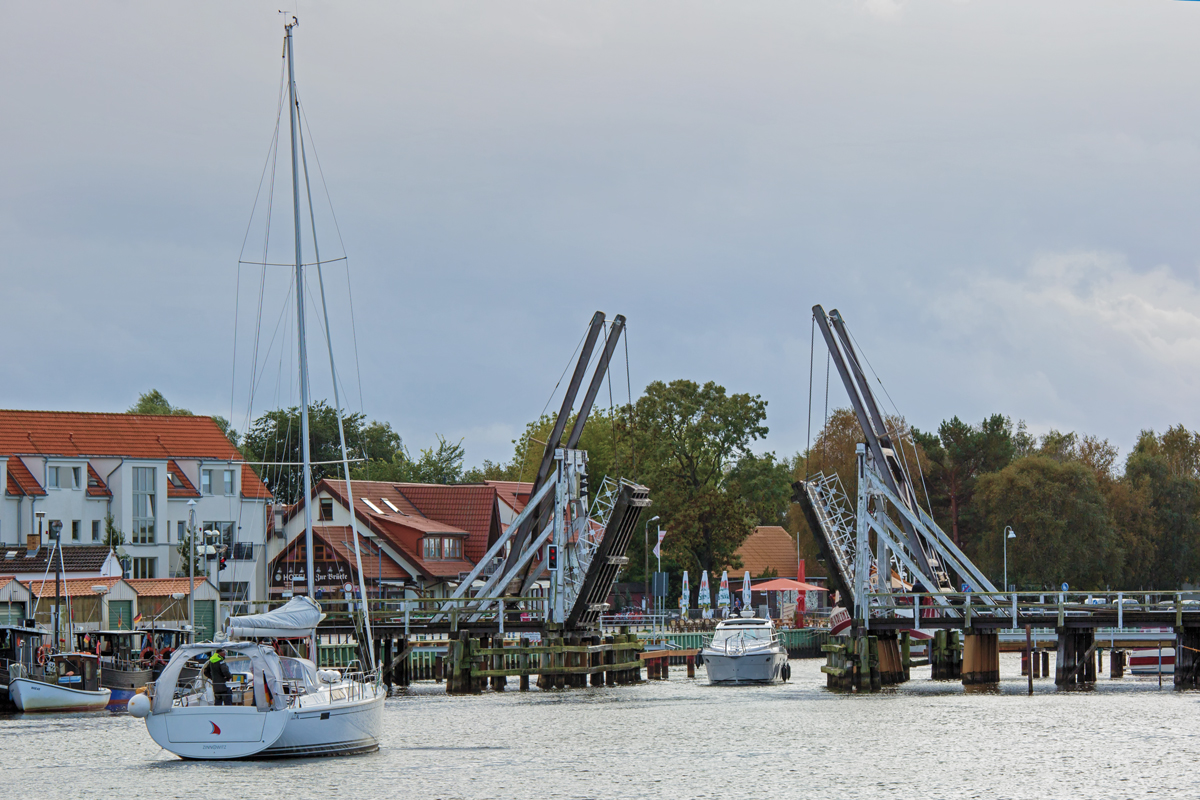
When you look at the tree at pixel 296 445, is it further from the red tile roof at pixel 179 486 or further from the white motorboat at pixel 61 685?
the white motorboat at pixel 61 685

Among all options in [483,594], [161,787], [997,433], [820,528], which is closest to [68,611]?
[483,594]

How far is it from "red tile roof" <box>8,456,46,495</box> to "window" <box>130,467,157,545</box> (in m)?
4.46

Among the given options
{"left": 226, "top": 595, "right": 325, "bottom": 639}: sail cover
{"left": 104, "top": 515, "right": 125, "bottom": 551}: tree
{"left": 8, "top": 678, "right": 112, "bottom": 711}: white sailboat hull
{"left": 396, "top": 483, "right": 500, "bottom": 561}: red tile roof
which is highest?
{"left": 396, "top": 483, "right": 500, "bottom": 561}: red tile roof

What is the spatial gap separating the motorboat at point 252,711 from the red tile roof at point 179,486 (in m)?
45.0

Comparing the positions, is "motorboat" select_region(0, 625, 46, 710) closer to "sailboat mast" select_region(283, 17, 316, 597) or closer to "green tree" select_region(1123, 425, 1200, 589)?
"sailboat mast" select_region(283, 17, 316, 597)

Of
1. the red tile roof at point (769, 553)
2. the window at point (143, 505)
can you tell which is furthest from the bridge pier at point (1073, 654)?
the red tile roof at point (769, 553)

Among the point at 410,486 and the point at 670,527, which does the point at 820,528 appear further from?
the point at 410,486

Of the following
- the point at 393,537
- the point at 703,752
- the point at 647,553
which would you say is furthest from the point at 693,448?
the point at 703,752

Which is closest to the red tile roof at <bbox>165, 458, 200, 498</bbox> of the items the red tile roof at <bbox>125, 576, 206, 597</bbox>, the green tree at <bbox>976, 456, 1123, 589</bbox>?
the red tile roof at <bbox>125, 576, 206, 597</bbox>

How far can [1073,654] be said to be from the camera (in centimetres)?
4631

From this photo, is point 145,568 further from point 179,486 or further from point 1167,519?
point 1167,519

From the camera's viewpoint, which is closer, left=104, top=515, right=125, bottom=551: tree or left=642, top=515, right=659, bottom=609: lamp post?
left=104, top=515, right=125, bottom=551: tree

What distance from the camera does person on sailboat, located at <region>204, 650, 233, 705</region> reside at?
28297 mm

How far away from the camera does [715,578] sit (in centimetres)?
8400
